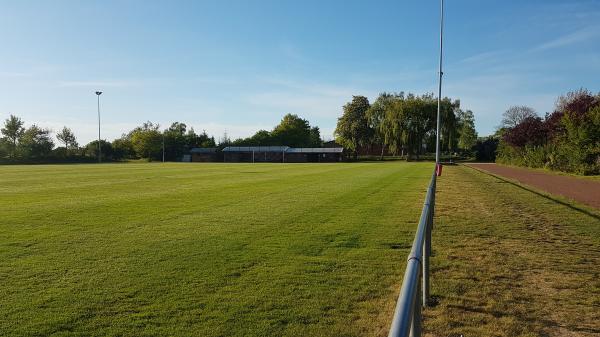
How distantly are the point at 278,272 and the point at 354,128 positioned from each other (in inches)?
4084

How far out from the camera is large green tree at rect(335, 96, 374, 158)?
108869mm

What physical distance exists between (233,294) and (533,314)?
3.39 metres

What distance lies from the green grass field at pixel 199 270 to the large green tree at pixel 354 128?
318 feet

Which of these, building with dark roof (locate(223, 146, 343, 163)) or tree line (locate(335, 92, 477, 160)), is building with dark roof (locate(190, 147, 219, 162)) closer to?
building with dark roof (locate(223, 146, 343, 163))

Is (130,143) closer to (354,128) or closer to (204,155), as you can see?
(204,155)

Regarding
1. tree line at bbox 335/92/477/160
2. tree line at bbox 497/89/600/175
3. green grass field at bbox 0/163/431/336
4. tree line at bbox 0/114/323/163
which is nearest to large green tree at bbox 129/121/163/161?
tree line at bbox 0/114/323/163

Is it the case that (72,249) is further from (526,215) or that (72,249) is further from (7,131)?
(7,131)

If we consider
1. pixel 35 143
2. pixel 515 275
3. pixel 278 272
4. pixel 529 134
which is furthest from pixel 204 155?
pixel 515 275

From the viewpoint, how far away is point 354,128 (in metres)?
109

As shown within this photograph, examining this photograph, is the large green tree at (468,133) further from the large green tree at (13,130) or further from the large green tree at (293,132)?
the large green tree at (13,130)

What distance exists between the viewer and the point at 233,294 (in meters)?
5.46

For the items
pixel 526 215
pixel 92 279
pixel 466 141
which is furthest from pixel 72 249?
pixel 466 141

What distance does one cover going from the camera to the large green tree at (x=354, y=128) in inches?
4286

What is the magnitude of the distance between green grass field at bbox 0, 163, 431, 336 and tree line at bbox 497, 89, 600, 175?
27872 millimetres
